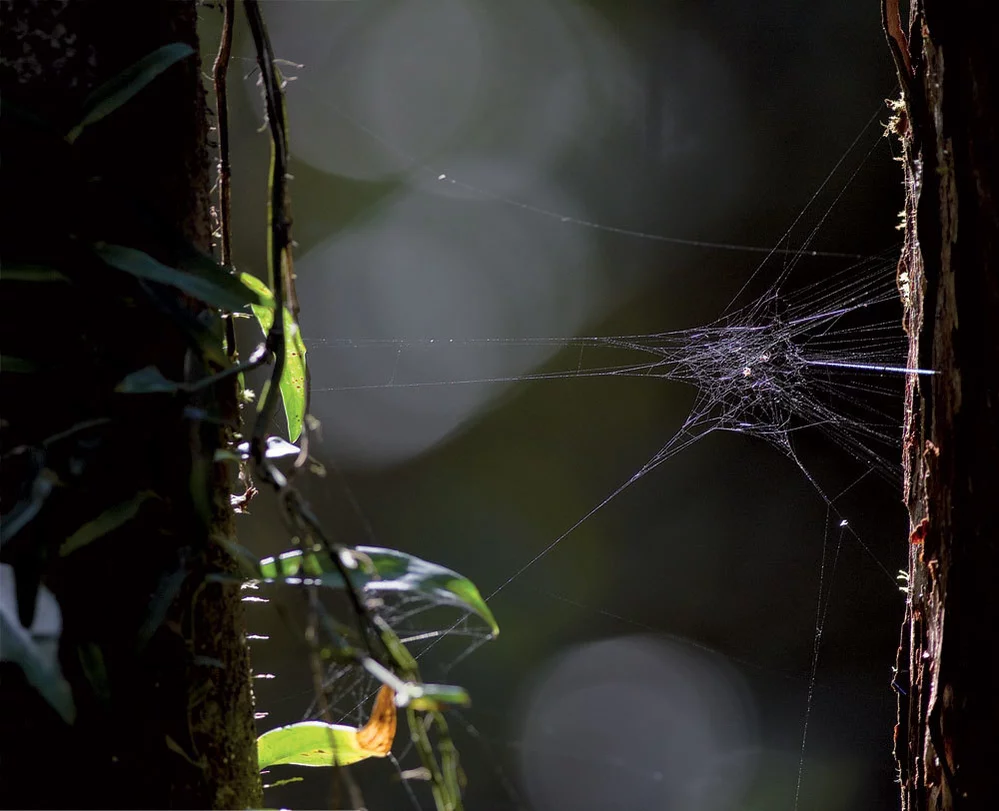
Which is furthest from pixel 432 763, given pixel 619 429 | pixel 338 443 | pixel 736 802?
pixel 338 443

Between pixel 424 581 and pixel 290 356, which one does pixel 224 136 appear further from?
pixel 424 581

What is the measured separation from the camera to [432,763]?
31 centimetres

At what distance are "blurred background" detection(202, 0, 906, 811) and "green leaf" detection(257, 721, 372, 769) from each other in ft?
5.72

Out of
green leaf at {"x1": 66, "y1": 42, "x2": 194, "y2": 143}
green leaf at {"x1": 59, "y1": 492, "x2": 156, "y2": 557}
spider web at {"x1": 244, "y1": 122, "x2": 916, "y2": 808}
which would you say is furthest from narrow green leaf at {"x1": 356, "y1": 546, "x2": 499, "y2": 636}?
spider web at {"x1": 244, "y1": 122, "x2": 916, "y2": 808}

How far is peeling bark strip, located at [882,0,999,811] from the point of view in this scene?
15.8 inches

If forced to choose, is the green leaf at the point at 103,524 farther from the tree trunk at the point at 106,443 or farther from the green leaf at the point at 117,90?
the green leaf at the point at 117,90

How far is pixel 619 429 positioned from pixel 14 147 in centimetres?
217

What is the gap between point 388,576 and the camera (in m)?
0.37

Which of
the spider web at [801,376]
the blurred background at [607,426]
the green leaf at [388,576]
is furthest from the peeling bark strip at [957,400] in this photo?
the blurred background at [607,426]

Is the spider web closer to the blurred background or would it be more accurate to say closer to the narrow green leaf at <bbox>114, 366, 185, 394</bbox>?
the blurred background

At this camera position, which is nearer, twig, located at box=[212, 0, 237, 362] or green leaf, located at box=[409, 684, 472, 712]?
green leaf, located at box=[409, 684, 472, 712]

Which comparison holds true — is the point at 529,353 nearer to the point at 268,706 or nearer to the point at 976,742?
the point at 268,706

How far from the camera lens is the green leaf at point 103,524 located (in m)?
0.32

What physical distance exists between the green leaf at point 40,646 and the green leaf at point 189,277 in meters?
0.14
